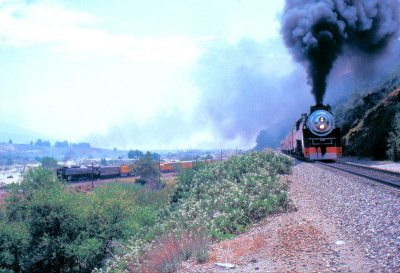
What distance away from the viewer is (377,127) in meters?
35.9

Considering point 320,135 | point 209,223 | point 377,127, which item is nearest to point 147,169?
point 377,127

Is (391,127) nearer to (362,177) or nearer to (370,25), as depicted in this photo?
(370,25)

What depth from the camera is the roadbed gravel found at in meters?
5.99

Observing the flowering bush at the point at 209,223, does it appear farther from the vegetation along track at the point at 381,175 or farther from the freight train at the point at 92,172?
the freight train at the point at 92,172

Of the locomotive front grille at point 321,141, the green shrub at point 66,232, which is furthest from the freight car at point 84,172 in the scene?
the locomotive front grille at point 321,141

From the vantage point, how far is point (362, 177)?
16.6 m

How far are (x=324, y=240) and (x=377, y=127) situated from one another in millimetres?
31988

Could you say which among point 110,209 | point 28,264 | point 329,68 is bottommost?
point 28,264

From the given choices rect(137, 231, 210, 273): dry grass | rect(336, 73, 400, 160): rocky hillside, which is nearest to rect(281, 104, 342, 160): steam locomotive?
rect(336, 73, 400, 160): rocky hillside

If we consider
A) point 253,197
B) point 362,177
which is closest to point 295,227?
point 253,197

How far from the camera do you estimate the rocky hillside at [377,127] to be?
31050 millimetres

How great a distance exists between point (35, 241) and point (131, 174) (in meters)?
55.4

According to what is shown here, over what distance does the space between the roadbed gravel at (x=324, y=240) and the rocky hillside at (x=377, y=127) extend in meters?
21.7

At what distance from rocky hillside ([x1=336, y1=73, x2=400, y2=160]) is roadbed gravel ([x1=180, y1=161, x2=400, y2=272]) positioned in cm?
2169
